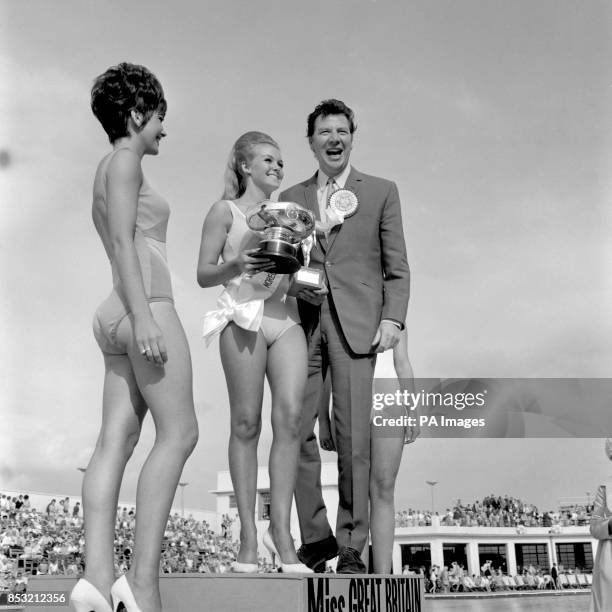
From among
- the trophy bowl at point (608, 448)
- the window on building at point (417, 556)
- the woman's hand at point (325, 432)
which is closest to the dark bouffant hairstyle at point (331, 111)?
the woman's hand at point (325, 432)

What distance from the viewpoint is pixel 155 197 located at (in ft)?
8.39

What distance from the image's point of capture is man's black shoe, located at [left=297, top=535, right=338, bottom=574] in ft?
11.0

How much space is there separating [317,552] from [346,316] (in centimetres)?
106

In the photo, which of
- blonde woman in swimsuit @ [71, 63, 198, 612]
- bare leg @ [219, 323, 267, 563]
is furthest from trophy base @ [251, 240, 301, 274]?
blonde woman in swimsuit @ [71, 63, 198, 612]

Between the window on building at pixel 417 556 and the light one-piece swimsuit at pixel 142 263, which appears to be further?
the window on building at pixel 417 556

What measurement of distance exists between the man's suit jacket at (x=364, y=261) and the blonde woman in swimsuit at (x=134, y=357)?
47.3 inches

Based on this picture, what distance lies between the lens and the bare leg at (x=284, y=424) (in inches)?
119

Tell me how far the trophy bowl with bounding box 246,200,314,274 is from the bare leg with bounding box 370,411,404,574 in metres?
1.07

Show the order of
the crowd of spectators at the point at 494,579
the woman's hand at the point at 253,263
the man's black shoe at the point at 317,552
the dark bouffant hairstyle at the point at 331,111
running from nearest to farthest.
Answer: the woman's hand at the point at 253,263
the man's black shoe at the point at 317,552
the dark bouffant hairstyle at the point at 331,111
the crowd of spectators at the point at 494,579

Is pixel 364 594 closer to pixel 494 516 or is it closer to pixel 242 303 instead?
pixel 242 303

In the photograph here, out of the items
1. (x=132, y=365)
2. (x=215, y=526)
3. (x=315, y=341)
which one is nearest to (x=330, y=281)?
(x=315, y=341)

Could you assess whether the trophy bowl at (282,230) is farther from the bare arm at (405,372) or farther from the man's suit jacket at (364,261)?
the bare arm at (405,372)

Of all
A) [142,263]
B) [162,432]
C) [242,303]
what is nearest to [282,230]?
[242,303]

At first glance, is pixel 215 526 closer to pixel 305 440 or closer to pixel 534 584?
pixel 534 584
